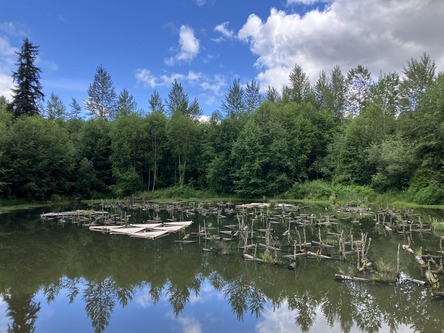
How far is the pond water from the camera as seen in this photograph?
34.8 ft

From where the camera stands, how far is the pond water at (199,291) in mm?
10609

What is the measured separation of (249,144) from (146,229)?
2871 cm

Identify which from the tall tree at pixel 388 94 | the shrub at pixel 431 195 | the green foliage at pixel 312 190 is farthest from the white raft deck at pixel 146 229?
the tall tree at pixel 388 94

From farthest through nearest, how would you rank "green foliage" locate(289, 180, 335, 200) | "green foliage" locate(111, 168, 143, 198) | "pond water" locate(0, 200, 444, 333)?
"green foliage" locate(111, 168, 143, 198)
"green foliage" locate(289, 180, 335, 200)
"pond water" locate(0, 200, 444, 333)

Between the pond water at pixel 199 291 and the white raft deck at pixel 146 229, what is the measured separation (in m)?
1.75

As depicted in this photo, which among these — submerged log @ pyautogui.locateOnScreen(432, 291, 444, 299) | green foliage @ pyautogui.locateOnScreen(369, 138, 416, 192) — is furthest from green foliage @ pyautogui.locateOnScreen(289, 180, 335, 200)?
submerged log @ pyautogui.locateOnScreen(432, 291, 444, 299)

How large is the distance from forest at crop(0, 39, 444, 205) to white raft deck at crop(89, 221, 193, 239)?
72.7 ft

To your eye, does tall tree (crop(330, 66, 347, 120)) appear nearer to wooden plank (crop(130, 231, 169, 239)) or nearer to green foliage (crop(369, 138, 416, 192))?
green foliage (crop(369, 138, 416, 192))

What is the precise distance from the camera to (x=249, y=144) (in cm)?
5116

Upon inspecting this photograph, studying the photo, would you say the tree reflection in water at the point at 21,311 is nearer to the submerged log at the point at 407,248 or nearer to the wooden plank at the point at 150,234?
the wooden plank at the point at 150,234

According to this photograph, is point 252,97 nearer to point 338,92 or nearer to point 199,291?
point 338,92

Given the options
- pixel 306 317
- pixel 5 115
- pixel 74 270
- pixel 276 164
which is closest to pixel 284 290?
pixel 306 317

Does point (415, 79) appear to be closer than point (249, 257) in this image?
No

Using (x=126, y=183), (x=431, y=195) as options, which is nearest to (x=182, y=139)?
(x=126, y=183)
